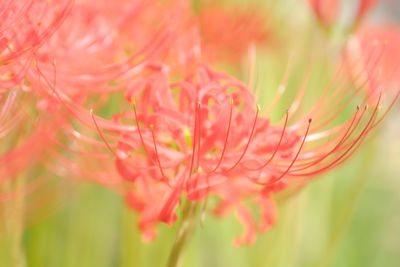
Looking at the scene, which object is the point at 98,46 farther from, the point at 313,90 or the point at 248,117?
the point at 313,90

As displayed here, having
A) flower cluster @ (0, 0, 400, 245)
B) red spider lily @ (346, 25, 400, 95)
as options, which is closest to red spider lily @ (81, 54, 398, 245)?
flower cluster @ (0, 0, 400, 245)

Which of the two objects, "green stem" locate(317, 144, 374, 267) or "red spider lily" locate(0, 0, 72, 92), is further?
"green stem" locate(317, 144, 374, 267)

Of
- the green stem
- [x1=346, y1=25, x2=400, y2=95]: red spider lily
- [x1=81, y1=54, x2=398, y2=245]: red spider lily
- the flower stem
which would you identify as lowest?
the green stem

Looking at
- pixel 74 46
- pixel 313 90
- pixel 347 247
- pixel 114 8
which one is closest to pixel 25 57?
pixel 74 46

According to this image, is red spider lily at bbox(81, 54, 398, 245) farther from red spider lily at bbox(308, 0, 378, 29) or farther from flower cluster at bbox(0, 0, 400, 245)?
red spider lily at bbox(308, 0, 378, 29)

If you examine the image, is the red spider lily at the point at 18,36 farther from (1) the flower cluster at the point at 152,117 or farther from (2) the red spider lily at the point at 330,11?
(2) the red spider lily at the point at 330,11

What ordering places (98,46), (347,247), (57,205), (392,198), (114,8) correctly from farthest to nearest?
(392,198), (347,247), (57,205), (114,8), (98,46)
